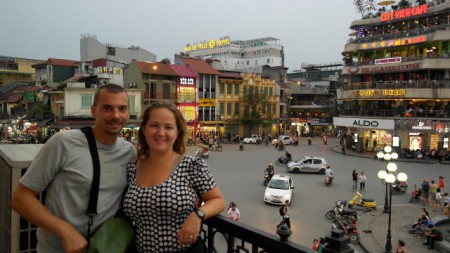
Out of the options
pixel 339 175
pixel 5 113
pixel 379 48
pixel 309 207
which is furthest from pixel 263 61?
pixel 309 207

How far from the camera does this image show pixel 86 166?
3.20 m

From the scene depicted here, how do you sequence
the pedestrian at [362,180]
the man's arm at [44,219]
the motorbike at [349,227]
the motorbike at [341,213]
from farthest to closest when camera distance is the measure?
the pedestrian at [362,180], the motorbike at [341,213], the motorbike at [349,227], the man's arm at [44,219]

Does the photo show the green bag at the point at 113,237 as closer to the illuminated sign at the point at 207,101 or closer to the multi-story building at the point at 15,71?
the illuminated sign at the point at 207,101

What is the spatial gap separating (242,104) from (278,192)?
39658 millimetres

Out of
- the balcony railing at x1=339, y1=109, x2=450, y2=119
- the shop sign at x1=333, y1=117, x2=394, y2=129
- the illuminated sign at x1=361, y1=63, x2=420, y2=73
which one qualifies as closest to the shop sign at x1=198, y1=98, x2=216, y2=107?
the shop sign at x1=333, y1=117, x2=394, y2=129

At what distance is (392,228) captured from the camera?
1661cm

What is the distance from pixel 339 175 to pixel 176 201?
90.2 feet

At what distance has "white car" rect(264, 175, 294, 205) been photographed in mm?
19141

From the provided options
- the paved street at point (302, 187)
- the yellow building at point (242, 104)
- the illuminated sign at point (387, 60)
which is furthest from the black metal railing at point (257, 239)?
the yellow building at point (242, 104)

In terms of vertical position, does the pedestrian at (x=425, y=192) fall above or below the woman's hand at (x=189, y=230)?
below

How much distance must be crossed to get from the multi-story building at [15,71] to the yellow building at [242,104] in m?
37.7

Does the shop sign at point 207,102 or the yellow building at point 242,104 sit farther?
the yellow building at point 242,104

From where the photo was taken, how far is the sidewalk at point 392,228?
14.3 metres

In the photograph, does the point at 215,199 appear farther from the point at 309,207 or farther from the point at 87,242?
the point at 309,207
